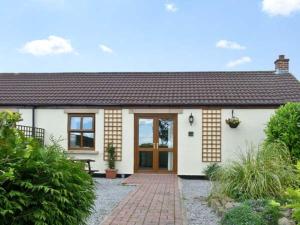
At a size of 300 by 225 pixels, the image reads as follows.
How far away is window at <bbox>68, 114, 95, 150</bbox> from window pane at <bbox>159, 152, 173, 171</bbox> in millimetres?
2626

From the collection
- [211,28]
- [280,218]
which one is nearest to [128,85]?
[211,28]

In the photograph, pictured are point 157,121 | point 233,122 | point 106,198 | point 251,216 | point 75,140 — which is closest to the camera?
point 251,216

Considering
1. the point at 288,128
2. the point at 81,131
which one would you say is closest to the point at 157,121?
the point at 81,131

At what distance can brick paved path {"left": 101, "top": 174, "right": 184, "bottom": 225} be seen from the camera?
6852mm

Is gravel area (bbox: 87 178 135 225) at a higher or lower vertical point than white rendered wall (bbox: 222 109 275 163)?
lower

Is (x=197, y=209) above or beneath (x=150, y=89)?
beneath

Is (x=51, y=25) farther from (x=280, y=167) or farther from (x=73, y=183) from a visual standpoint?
(x=73, y=183)

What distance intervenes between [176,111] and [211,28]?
4015mm

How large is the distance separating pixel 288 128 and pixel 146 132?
230 inches

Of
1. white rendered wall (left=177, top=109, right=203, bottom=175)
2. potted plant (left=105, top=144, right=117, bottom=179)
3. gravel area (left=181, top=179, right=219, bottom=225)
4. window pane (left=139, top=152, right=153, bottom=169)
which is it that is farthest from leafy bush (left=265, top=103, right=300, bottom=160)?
potted plant (left=105, top=144, right=117, bottom=179)

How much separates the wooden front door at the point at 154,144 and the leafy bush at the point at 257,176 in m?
6.49

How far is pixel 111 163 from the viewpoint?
1513cm

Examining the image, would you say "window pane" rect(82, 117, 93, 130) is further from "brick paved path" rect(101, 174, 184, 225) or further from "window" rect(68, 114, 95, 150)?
"brick paved path" rect(101, 174, 184, 225)

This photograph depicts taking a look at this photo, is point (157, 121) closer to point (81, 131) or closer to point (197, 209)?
point (81, 131)
